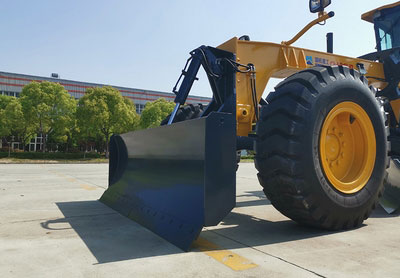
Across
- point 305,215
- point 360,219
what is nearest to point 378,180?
point 360,219

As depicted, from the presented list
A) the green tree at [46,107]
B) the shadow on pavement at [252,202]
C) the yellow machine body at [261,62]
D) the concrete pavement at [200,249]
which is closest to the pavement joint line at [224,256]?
the concrete pavement at [200,249]

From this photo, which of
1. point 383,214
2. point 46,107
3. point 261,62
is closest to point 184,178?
point 261,62

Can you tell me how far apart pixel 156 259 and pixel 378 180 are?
8.76 feet

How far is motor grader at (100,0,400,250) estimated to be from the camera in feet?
9.49

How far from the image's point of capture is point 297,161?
3064 millimetres

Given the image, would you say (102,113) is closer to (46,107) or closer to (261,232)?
(46,107)

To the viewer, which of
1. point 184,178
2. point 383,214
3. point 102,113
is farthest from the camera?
point 102,113

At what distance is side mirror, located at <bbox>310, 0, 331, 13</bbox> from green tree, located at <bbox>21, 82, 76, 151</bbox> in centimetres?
2754

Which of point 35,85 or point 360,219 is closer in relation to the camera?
point 360,219

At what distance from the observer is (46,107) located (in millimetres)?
27484

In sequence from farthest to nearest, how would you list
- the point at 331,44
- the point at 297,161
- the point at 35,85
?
the point at 35,85 < the point at 331,44 < the point at 297,161

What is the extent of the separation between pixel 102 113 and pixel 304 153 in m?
27.4

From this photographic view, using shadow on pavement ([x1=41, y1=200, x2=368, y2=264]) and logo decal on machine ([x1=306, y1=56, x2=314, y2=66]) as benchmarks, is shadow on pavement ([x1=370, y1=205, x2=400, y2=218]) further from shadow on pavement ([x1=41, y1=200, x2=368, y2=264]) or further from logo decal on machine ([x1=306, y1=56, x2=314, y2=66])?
logo decal on machine ([x1=306, y1=56, x2=314, y2=66])

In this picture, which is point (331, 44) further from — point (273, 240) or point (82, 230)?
point (82, 230)
